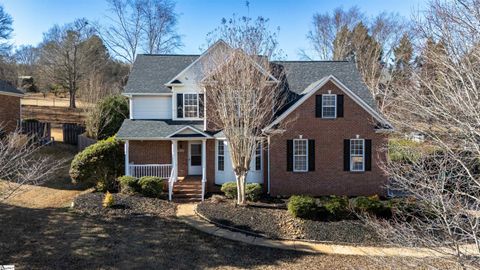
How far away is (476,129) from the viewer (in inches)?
258

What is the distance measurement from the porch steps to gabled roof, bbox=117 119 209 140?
2.69m

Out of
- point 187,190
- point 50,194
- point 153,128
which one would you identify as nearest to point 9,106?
point 50,194

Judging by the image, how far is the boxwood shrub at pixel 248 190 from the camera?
16.6 m

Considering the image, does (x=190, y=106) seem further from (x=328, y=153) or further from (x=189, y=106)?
(x=328, y=153)

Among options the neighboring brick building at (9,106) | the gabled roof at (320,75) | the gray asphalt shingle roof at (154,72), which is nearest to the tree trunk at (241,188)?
the gabled roof at (320,75)

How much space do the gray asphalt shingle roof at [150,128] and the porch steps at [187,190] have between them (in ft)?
9.42

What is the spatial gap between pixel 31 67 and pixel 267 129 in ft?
189

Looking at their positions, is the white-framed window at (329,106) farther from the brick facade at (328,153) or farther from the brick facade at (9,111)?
the brick facade at (9,111)

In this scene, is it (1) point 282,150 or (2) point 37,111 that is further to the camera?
(2) point 37,111

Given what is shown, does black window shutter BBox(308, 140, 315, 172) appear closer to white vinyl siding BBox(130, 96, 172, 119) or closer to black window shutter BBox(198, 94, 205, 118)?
black window shutter BBox(198, 94, 205, 118)

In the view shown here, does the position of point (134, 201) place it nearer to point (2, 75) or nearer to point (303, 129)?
point (303, 129)

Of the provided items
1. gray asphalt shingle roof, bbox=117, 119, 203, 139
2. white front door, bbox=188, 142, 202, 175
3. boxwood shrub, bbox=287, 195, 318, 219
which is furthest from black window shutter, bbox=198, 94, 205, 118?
boxwood shrub, bbox=287, 195, 318, 219

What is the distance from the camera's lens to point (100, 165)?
1803 centimetres

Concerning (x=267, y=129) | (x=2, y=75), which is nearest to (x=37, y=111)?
(x=2, y=75)
